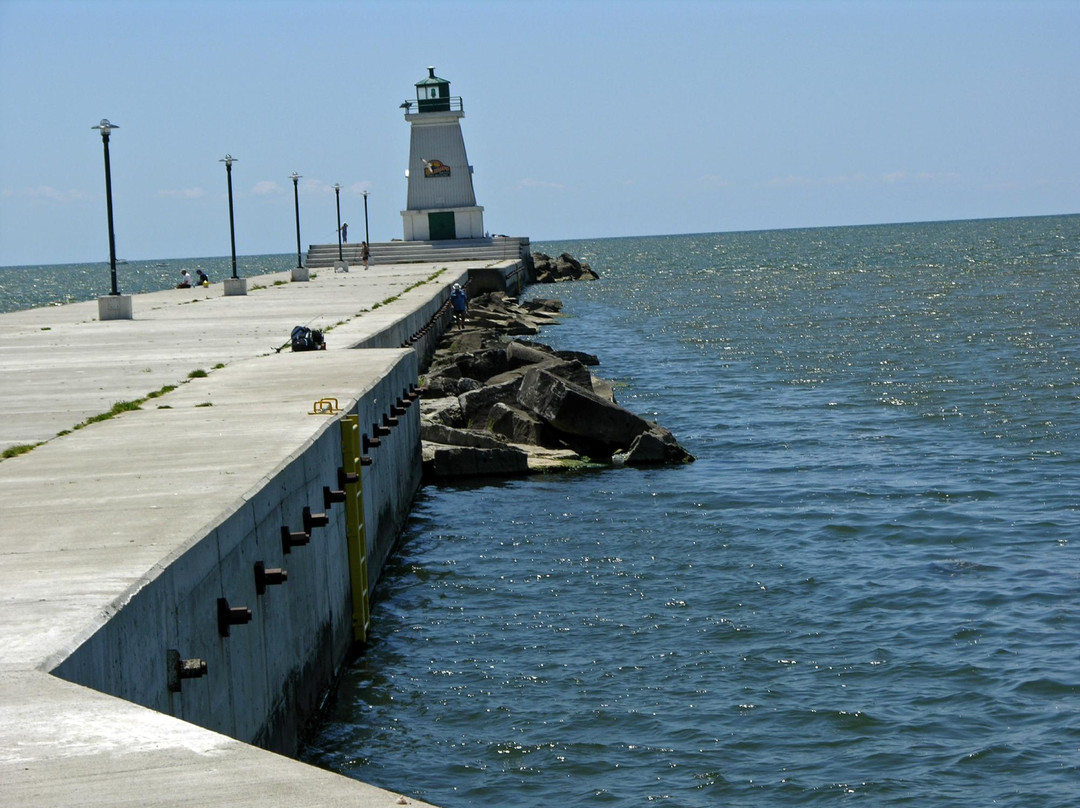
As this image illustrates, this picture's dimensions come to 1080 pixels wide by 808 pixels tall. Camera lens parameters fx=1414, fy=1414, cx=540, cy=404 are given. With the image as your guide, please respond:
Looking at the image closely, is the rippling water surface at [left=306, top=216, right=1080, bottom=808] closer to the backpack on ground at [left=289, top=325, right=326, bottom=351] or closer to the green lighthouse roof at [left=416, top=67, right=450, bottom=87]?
the backpack on ground at [left=289, top=325, right=326, bottom=351]

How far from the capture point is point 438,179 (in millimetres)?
70062

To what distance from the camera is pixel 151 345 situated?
851 inches

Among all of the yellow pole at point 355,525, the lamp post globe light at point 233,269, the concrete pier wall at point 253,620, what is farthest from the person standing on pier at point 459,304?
the yellow pole at point 355,525

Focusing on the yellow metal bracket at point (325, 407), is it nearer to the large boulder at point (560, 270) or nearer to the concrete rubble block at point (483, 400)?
the concrete rubble block at point (483, 400)

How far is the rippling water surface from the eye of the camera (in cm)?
904

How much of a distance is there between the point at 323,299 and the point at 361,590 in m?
23.4

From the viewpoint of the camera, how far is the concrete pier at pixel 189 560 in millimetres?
4270

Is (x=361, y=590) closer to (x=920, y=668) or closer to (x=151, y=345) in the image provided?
(x=920, y=668)

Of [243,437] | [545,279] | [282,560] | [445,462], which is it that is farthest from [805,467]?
[545,279]

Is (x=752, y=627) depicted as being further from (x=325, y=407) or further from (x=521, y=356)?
(x=521, y=356)

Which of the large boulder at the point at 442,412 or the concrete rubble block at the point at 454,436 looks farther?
the large boulder at the point at 442,412

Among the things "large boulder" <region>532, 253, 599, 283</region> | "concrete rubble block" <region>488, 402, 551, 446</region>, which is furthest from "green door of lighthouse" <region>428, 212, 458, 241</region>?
"concrete rubble block" <region>488, 402, 551, 446</region>

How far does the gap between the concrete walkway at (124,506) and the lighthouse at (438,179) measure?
151 ft

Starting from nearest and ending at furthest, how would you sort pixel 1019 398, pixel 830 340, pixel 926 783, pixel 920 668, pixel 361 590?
pixel 926 783 → pixel 920 668 → pixel 361 590 → pixel 1019 398 → pixel 830 340
